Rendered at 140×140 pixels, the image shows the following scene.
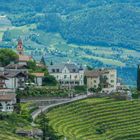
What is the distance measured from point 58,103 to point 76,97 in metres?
6.63

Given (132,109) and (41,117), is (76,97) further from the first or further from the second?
(41,117)

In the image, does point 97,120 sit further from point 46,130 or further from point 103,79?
point 103,79

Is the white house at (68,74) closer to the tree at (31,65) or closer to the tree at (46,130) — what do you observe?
the tree at (31,65)

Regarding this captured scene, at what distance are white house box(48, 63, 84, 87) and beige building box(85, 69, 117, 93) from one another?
1.20 metres

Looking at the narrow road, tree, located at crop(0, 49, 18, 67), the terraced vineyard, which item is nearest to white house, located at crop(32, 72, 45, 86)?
the narrow road

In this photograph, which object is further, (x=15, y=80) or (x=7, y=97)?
(x=15, y=80)

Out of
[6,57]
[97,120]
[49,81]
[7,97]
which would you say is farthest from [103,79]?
[7,97]

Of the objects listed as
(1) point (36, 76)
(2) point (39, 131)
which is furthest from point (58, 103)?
(2) point (39, 131)

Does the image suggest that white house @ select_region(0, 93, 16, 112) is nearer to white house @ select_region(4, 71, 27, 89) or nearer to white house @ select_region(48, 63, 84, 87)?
white house @ select_region(4, 71, 27, 89)

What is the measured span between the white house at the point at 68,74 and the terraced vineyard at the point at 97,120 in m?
20.3

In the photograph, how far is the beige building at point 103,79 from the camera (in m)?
154

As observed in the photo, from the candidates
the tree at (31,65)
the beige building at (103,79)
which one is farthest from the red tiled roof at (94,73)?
the tree at (31,65)

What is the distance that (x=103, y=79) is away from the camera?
157750 mm

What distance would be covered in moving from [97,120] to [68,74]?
35459 millimetres
